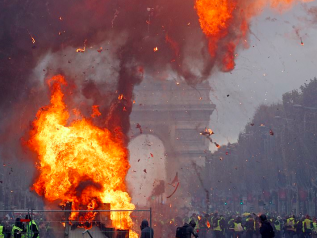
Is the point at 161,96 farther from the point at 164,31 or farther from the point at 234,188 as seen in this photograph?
the point at 164,31

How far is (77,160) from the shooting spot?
952 inches

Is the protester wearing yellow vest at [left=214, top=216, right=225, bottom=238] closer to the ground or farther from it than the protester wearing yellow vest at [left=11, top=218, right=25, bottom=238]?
farther from it

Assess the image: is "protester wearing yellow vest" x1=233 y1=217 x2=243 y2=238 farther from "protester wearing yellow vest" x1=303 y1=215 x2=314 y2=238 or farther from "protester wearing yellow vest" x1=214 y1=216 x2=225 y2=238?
"protester wearing yellow vest" x1=303 y1=215 x2=314 y2=238

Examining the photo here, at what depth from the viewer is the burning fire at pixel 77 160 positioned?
2384 cm

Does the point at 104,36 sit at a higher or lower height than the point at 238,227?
higher

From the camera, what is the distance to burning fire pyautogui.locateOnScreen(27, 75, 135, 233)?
23844mm

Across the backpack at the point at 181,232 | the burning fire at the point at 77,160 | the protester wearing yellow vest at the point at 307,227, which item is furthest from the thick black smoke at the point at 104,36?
the protester wearing yellow vest at the point at 307,227

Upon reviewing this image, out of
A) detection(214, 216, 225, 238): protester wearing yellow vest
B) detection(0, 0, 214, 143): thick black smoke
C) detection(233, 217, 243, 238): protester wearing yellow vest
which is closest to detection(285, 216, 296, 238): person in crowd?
detection(233, 217, 243, 238): protester wearing yellow vest

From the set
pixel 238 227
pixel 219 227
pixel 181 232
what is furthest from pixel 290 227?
pixel 181 232

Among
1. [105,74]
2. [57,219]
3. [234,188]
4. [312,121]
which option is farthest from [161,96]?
[57,219]

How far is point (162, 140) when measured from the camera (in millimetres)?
78938

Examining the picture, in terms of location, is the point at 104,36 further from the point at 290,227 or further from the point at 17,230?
the point at 290,227

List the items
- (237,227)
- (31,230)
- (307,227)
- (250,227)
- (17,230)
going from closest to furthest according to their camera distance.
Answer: (31,230) < (17,230) < (307,227) < (250,227) < (237,227)

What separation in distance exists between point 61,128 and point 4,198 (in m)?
38.9
